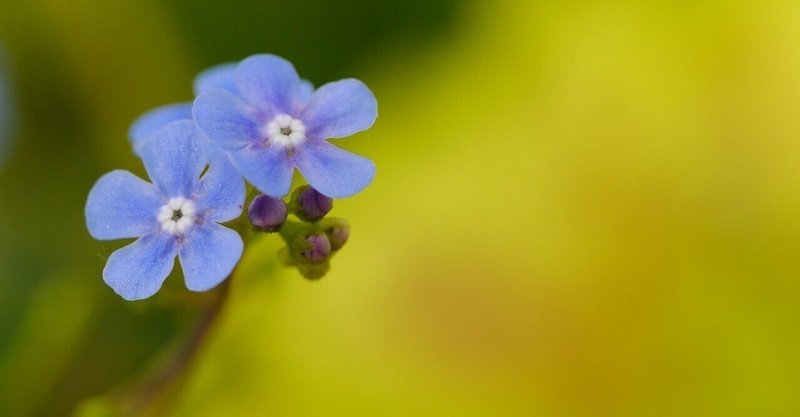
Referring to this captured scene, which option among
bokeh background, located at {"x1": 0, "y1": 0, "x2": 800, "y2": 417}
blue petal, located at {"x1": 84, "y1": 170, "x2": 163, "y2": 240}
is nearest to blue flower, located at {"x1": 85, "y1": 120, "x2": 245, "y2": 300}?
blue petal, located at {"x1": 84, "y1": 170, "x2": 163, "y2": 240}

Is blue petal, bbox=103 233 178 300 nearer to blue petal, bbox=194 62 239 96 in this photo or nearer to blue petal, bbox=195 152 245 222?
blue petal, bbox=195 152 245 222

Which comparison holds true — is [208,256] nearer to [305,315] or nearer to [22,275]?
[305,315]

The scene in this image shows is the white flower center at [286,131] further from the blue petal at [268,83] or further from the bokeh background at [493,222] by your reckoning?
the bokeh background at [493,222]

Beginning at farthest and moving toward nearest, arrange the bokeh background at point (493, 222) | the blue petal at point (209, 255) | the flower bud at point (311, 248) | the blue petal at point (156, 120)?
the bokeh background at point (493, 222) < the blue petal at point (156, 120) < the flower bud at point (311, 248) < the blue petal at point (209, 255)

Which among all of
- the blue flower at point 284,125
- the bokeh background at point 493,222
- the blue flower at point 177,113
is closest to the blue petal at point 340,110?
→ the blue flower at point 284,125

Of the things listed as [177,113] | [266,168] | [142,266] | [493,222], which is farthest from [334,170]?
[493,222]

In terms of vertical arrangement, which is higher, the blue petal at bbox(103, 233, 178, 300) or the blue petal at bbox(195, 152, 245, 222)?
the blue petal at bbox(195, 152, 245, 222)

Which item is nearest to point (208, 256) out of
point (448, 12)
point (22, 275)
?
point (22, 275)

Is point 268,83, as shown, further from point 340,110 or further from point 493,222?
point 493,222
